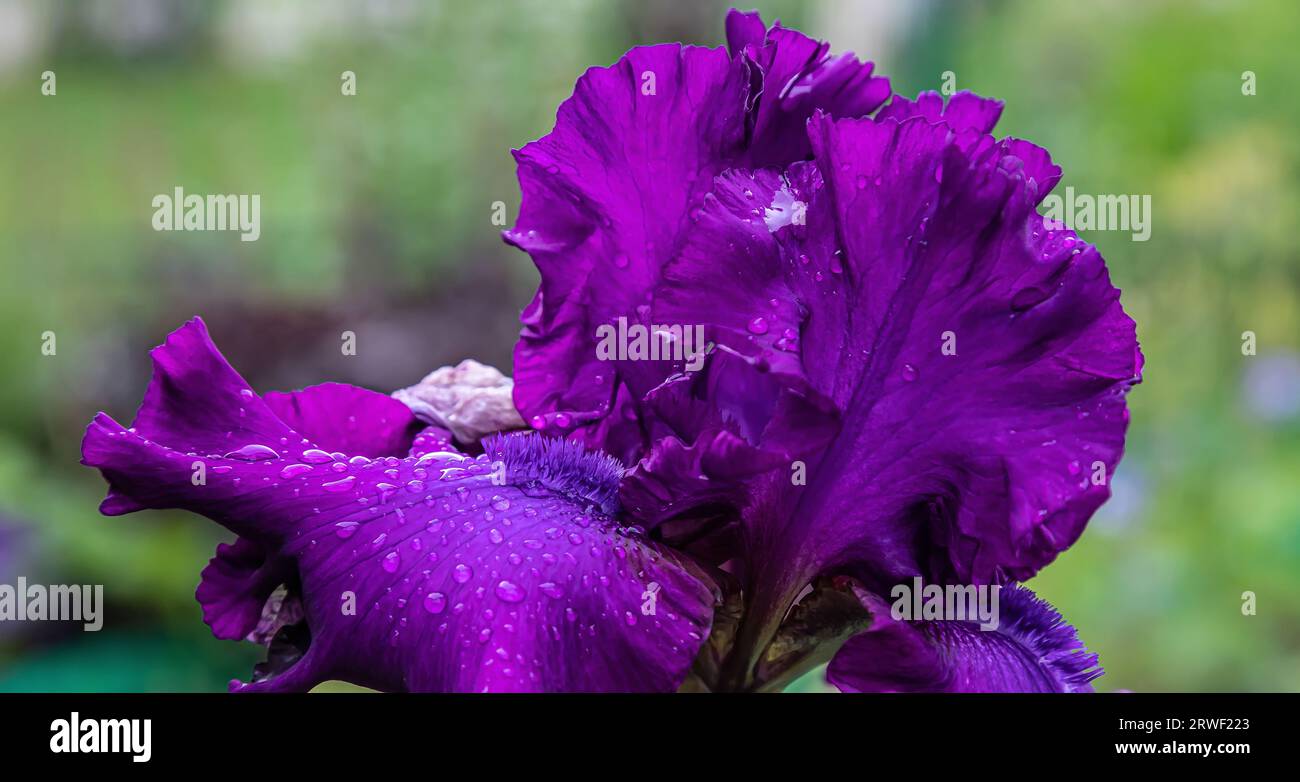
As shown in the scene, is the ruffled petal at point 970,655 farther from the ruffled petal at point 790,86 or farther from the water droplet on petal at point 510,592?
the ruffled petal at point 790,86

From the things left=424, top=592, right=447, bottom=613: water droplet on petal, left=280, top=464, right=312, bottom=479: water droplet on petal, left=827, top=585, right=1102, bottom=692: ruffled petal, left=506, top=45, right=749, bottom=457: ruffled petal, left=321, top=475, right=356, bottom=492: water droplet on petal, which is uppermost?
left=506, top=45, right=749, bottom=457: ruffled petal

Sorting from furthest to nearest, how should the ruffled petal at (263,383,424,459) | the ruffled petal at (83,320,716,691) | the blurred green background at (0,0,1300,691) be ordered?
the blurred green background at (0,0,1300,691) → the ruffled petal at (263,383,424,459) → the ruffled petal at (83,320,716,691)

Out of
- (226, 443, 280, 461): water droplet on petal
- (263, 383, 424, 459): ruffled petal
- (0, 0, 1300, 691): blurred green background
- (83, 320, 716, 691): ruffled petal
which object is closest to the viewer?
(83, 320, 716, 691): ruffled petal

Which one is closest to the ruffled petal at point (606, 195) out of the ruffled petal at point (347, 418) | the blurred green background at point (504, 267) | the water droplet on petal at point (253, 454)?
the ruffled petal at point (347, 418)

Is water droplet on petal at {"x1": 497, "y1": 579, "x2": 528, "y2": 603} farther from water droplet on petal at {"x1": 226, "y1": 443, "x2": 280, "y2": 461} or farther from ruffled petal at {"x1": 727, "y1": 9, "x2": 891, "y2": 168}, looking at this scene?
ruffled petal at {"x1": 727, "y1": 9, "x2": 891, "y2": 168}

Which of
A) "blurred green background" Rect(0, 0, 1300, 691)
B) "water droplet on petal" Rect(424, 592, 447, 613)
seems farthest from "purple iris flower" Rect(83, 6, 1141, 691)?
"blurred green background" Rect(0, 0, 1300, 691)

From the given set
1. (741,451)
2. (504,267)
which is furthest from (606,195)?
(504,267)

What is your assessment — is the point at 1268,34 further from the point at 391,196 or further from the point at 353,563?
the point at 353,563
